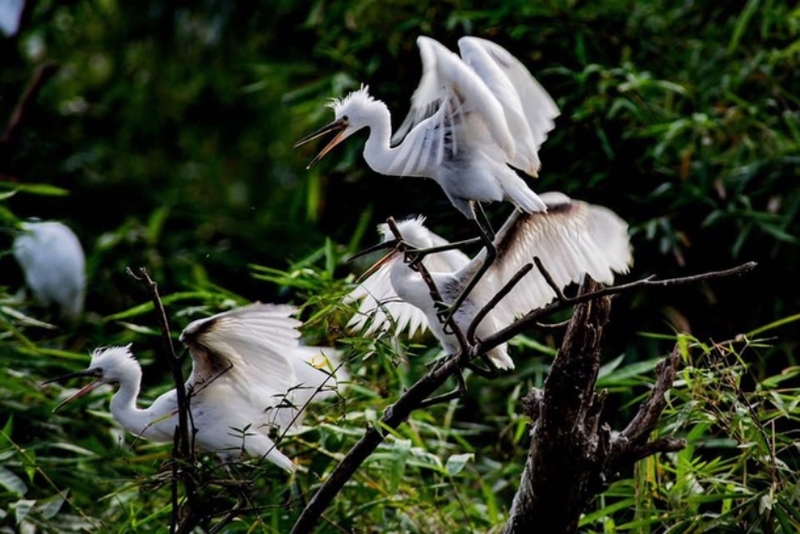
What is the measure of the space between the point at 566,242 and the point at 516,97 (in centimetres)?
27

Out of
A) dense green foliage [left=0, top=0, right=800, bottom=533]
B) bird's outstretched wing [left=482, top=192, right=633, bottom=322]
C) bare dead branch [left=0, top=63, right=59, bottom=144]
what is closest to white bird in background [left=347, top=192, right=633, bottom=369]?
bird's outstretched wing [left=482, top=192, right=633, bottom=322]

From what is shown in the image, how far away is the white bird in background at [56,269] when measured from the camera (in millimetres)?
3775

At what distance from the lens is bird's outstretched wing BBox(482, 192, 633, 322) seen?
6.27 feet

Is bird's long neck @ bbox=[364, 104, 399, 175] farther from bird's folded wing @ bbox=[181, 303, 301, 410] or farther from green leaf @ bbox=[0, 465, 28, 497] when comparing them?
green leaf @ bbox=[0, 465, 28, 497]

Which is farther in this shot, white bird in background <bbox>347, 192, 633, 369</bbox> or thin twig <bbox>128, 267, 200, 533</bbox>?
white bird in background <bbox>347, 192, 633, 369</bbox>

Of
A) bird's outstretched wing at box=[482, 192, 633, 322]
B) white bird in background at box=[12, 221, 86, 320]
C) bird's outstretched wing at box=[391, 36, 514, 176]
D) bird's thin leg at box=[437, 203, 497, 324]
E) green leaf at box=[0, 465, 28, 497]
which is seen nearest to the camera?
bird's outstretched wing at box=[391, 36, 514, 176]

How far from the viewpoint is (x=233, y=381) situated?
2.10m

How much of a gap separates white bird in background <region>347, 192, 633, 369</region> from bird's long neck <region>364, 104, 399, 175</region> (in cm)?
16

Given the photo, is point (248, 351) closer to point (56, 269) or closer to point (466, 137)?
point (466, 137)

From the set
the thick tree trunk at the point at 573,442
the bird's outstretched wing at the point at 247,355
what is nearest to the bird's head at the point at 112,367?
the bird's outstretched wing at the point at 247,355

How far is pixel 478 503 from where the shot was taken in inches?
111

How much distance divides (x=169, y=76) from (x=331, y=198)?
229 cm

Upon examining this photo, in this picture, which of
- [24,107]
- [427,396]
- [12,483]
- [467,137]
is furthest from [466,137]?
[24,107]

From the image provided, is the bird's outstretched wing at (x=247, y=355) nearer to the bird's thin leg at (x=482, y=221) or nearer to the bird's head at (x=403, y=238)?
the bird's head at (x=403, y=238)
